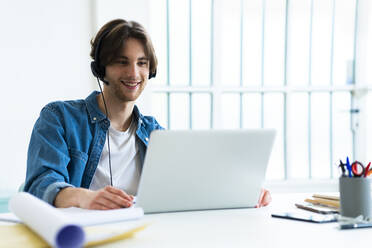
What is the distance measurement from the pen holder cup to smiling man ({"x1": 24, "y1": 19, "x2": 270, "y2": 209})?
305 millimetres

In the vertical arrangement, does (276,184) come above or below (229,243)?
below

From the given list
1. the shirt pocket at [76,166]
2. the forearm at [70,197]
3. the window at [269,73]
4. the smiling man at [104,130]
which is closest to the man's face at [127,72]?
the smiling man at [104,130]

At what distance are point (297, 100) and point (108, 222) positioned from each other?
3324 mm

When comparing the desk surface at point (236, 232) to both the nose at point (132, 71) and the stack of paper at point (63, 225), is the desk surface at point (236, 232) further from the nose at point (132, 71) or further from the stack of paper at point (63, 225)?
the nose at point (132, 71)

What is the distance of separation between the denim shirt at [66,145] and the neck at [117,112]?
0.05 metres

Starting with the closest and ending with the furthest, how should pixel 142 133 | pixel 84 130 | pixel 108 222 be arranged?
pixel 108 222
pixel 84 130
pixel 142 133

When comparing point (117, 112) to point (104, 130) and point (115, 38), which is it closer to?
point (104, 130)

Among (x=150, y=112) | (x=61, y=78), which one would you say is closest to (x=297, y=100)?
(x=150, y=112)

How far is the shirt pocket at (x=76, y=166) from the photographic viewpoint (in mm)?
1713

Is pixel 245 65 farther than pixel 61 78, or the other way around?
pixel 245 65

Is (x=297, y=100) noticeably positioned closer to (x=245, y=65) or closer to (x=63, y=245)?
(x=245, y=65)

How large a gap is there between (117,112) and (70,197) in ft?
2.04

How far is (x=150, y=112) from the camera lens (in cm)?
347

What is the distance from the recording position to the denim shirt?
1527mm
